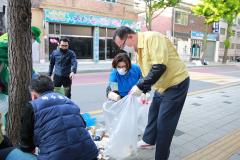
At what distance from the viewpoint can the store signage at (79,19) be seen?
19.8 meters

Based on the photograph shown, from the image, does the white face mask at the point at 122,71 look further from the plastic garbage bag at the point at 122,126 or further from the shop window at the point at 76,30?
the shop window at the point at 76,30

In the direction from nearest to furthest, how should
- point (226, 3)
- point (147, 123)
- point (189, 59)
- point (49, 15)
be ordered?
point (147, 123)
point (226, 3)
point (49, 15)
point (189, 59)

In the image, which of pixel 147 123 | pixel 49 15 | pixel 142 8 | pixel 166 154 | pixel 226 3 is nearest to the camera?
pixel 166 154

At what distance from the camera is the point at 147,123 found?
159 inches

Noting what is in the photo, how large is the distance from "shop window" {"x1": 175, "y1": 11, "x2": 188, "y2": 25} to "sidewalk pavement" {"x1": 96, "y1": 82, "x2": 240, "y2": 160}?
27723mm

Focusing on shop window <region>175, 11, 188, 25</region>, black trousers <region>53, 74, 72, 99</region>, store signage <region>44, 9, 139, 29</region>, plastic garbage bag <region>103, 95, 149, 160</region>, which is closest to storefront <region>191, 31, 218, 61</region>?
shop window <region>175, 11, 188, 25</region>

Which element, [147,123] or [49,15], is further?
[49,15]

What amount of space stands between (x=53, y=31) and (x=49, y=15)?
1.16 m

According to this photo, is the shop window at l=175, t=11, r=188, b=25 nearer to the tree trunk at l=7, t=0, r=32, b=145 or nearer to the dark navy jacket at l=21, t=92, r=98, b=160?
the tree trunk at l=7, t=0, r=32, b=145

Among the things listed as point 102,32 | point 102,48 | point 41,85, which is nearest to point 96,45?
point 102,48

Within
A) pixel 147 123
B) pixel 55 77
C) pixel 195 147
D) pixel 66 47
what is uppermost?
pixel 66 47

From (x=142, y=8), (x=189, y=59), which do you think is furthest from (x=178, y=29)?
(x=142, y=8)

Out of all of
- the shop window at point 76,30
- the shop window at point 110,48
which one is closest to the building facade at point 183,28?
the shop window at point 110,48

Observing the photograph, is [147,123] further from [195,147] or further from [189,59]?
[189,59]
